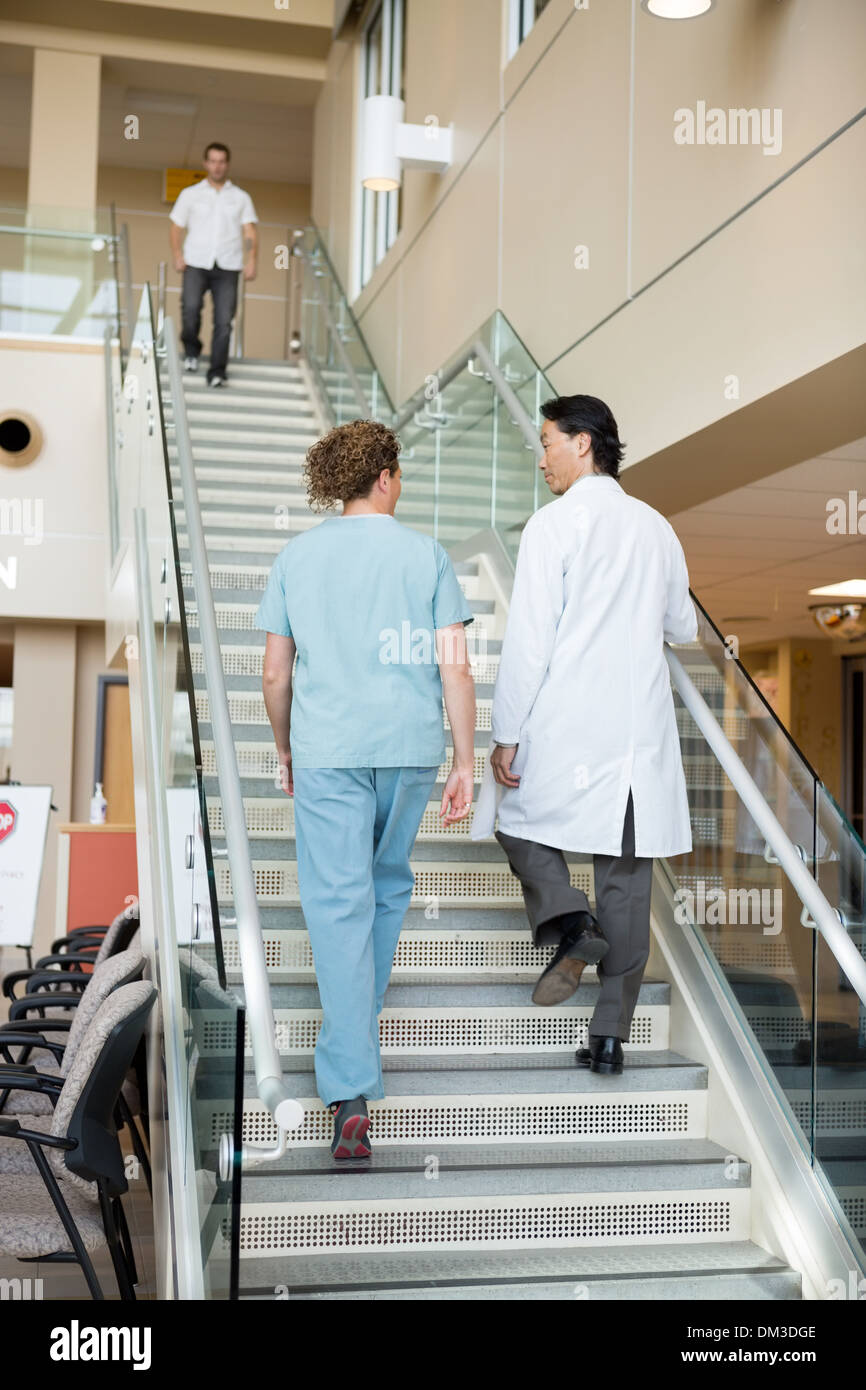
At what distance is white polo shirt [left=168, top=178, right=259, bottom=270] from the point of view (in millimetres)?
9086

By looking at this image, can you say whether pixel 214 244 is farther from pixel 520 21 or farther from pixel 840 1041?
pixel 840 1041

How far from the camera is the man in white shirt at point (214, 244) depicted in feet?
29.8

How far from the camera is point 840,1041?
3.05 metres

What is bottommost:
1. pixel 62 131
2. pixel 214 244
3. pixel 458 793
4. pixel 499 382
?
pixel 458 793

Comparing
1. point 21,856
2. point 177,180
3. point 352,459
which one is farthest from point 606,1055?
point 177,180

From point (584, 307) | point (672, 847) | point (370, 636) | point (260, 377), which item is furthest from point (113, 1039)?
point (260, 377)

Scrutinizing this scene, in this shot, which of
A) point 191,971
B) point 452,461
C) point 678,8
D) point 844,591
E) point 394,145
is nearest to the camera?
point 191,971

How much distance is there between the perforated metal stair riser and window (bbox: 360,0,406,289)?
7046mm

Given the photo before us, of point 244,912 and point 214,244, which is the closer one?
point 244,912

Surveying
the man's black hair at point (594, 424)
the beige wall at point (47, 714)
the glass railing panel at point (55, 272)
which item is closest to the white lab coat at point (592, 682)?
the man's black hair at point (594, 424)

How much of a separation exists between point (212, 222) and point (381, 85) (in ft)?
8.24

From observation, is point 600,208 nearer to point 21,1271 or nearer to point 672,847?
point 672,847

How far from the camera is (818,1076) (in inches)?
123

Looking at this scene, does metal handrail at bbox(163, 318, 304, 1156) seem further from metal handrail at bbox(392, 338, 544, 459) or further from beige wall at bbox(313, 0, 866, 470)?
metal handrail at bbox(392, 338, 544, 459)
